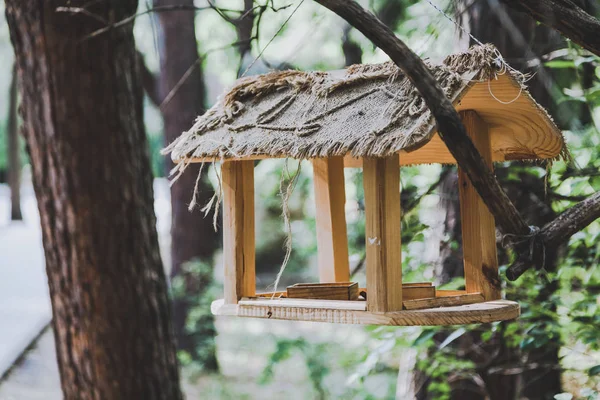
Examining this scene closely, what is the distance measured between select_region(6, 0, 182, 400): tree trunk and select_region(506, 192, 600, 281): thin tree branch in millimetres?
1099

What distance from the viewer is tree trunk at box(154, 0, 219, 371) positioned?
6723 millimetres

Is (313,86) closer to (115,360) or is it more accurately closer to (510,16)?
(115,360)

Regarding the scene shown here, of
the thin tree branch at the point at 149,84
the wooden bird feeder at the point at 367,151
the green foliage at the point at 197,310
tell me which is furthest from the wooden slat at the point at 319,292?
the thin tree branch at the point at 149,84

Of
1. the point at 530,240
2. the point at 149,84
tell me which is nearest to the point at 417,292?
the point at 530,240

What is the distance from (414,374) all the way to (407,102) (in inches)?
85.0

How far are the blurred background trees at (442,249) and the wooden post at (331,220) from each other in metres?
0.41

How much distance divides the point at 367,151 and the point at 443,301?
535 millimetres

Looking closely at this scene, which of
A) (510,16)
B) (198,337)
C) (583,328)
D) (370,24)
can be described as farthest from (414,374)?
(198,337)

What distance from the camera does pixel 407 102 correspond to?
193 cm

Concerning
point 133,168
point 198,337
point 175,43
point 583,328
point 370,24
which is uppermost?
point 175,43

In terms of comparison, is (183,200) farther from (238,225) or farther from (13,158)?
(13,158)

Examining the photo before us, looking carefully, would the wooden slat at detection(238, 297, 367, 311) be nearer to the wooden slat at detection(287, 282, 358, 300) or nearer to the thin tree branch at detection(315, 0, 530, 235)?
the wooden slat at detection(287, 282, 358, 300)

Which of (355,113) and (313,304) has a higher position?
(355,113)

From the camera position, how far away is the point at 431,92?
1.56 meters
